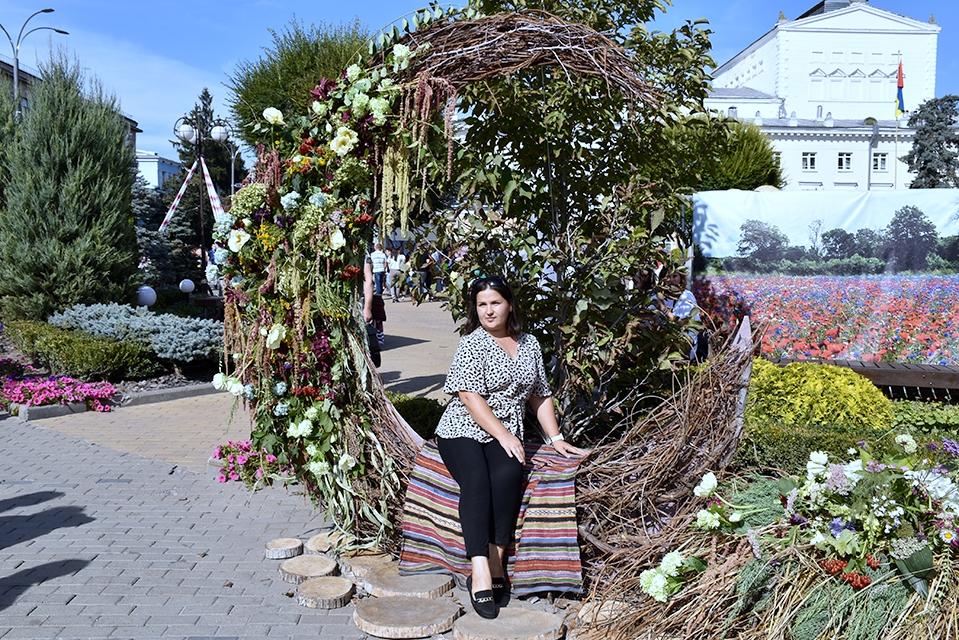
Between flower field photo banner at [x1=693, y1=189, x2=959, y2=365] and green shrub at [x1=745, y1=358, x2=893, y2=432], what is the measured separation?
196 centimetres

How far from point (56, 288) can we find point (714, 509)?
10.3 m

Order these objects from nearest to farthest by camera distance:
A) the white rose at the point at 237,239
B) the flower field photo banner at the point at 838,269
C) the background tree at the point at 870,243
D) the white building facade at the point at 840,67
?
the white rose at the point at 237,239 → the flower field photo banner at the point at 838,269 → the background tree at the point at 870,243 → the white building facade at the point at 840,67

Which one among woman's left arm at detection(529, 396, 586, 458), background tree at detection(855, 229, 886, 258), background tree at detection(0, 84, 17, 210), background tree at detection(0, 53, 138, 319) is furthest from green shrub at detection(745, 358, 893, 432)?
background tree at detection(0, 84, 17, 210)

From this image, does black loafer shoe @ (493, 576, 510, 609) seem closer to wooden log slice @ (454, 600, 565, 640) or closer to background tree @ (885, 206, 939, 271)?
wooden log slice @ (454, 600, 565, 640)

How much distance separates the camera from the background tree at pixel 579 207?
4422mm

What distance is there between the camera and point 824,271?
7.87 metres

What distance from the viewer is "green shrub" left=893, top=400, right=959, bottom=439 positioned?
5.29 metres

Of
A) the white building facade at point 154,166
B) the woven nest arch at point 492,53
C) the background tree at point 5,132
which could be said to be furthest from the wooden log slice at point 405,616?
the white building facade at point 154,166

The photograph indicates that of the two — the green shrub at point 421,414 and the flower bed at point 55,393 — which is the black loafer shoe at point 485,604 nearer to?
the green shrub at point 421,414

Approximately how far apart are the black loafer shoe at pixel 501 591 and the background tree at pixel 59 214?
9.07 meters

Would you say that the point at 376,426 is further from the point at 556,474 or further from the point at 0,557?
the point at 0,557

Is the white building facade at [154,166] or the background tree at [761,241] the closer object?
the background tree at [761,241]

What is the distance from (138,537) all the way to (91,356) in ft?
16.4

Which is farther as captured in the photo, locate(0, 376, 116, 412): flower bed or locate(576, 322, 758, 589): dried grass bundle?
locate(0, 376, 116, 412): flower bed
